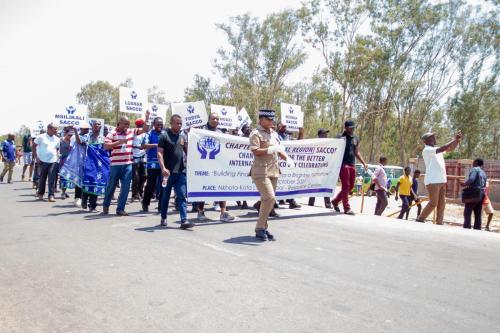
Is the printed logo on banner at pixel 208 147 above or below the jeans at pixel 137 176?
above

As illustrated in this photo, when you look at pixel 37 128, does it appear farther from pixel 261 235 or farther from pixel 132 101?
pixel 261 235

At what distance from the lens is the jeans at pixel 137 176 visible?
11664 millimetres

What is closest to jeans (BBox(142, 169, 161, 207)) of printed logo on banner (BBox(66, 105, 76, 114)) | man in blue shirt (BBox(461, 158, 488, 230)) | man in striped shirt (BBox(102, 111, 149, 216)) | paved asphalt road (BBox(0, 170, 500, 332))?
man in striped shirt (BBox(102, 111, 149, 216))

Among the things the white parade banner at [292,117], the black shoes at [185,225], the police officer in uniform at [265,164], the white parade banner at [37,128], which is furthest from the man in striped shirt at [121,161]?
the white parade banner at [37,128]

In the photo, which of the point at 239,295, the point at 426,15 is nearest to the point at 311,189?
the point at 239,295

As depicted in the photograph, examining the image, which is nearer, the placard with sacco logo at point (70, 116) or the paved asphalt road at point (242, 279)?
the paved asphalt road at point (242, 279)

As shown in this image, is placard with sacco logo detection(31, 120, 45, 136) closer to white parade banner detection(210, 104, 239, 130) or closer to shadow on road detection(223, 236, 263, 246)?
white parade banner detection(210, 104, 239, 130)

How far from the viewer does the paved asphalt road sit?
350cm

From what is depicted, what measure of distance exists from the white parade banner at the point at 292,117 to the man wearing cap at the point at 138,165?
3.85 meters

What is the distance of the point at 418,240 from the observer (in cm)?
685

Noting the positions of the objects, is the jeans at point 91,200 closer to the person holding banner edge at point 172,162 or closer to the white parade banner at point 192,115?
the person holding banner edge at point 172,162

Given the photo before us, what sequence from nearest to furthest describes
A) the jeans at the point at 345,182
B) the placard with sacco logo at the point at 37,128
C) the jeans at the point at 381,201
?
the jeans at the point at 345,182 < the jeans at the point at 381,201 < the placard with sacco logo at the point at 37,128

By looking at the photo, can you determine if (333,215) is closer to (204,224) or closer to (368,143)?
(204,224)

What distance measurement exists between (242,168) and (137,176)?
394 cm
